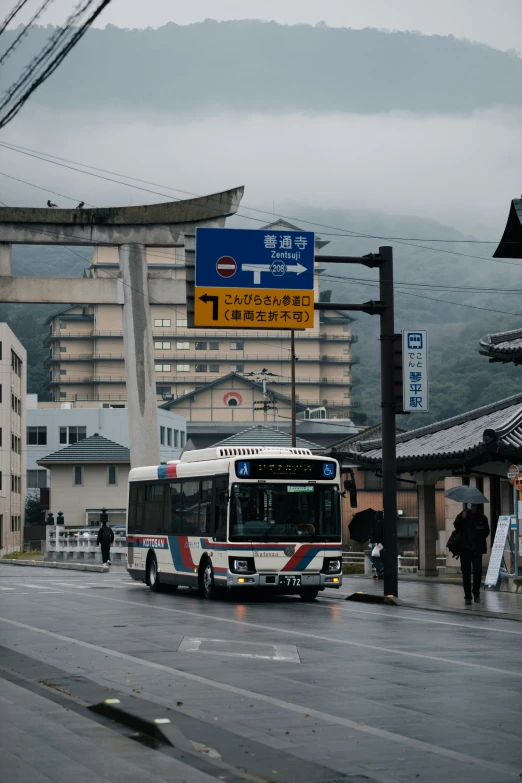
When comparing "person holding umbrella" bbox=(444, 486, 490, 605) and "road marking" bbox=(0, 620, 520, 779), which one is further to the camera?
"person holding umbrella" bbox=(444, 486, 490, 605)

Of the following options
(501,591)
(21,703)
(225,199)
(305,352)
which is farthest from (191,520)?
(305,352)

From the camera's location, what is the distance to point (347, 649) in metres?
15.3

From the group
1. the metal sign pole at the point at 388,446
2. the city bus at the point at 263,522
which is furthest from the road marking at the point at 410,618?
the metal sign pole at the point at 388,446

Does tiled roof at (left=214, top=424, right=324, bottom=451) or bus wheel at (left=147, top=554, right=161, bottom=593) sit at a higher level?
tiled roof at (left=214, top=424, right=324, bottom=451)

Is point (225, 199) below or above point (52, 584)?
above

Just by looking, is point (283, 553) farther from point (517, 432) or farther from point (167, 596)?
point (517, 432)

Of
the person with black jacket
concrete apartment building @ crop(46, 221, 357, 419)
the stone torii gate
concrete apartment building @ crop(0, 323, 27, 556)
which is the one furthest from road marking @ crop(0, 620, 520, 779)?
concrete apartment building @ crop(46, 221, 357, 419)

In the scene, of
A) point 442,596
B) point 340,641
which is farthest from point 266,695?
point 442,596

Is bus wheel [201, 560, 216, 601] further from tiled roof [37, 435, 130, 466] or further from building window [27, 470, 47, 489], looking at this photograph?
building window [27, 470, 47, 489]

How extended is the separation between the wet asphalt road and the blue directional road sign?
27.6 ft

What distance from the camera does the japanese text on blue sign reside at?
25.8m

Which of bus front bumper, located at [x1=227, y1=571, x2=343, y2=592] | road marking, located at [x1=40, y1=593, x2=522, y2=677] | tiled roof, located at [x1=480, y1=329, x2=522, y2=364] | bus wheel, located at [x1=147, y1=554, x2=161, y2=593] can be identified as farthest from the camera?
tiled roof, located at [x1=480, y1=329, x2=522, y2=364]

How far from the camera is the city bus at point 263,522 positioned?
965 inches

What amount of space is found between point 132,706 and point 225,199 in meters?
34.7
